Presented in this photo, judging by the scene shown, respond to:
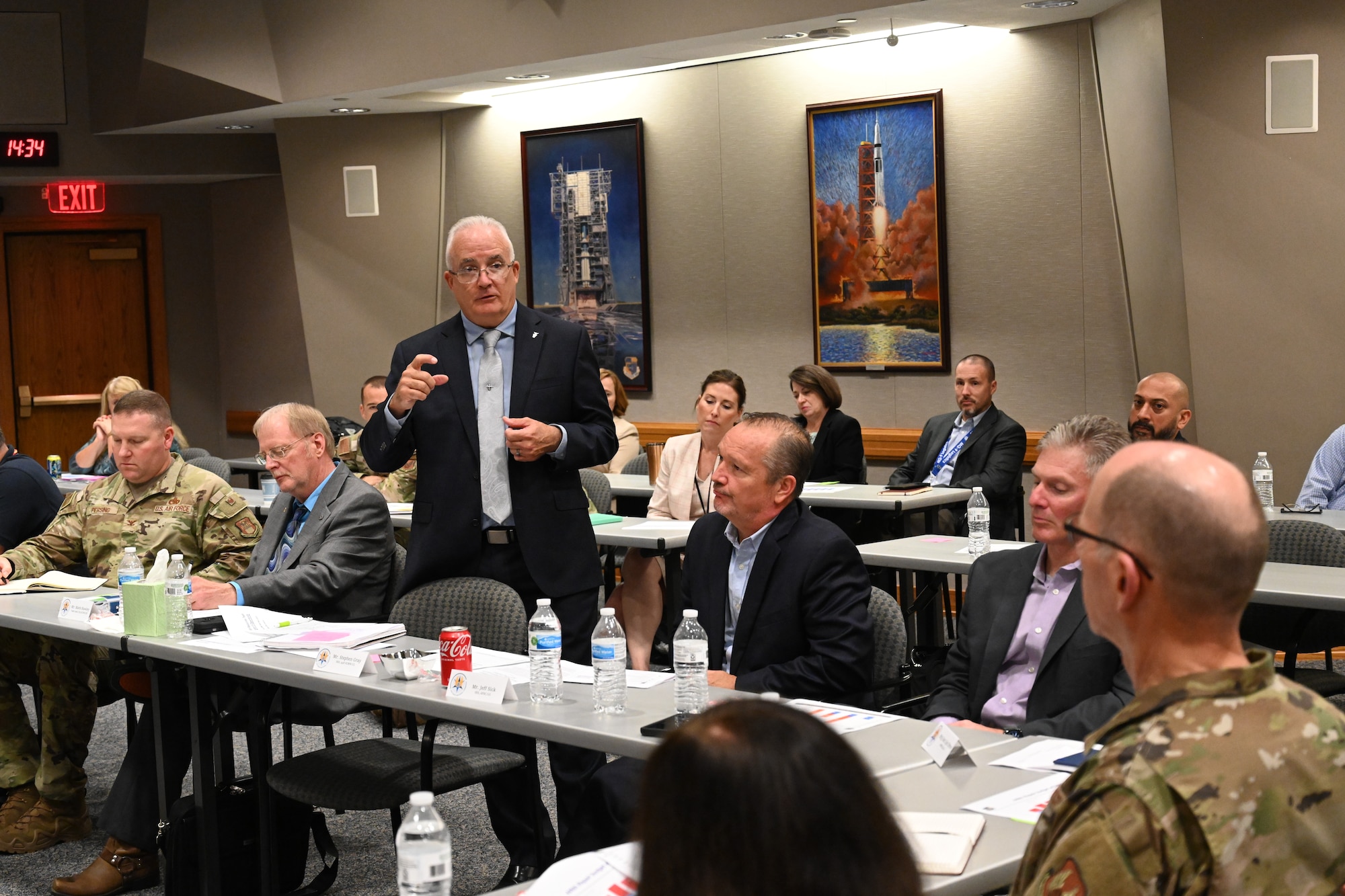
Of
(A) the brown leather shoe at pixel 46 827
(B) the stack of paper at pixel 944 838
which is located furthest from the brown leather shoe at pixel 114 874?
(B) the stack of paper at pixel 944 838

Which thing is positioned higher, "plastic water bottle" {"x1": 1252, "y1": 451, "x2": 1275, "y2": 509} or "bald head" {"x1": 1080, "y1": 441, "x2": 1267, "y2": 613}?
"bald head" {"x1": 1080, "y1": 441, "x2": 1267, "y2": 613}

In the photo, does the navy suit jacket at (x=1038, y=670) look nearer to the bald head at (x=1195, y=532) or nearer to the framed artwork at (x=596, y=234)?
the bald head at (x=1195, y=532)

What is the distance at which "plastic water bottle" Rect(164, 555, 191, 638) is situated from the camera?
11.9ft

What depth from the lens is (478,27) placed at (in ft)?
27.0

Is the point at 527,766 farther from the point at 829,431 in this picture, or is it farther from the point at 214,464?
the point at 214,464

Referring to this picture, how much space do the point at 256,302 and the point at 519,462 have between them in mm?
8755

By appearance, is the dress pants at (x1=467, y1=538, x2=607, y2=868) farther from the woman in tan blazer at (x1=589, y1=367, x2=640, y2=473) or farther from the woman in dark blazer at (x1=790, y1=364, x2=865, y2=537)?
the woman in tan blazer at (x1=589, y1=367, x2=640, y2=473)

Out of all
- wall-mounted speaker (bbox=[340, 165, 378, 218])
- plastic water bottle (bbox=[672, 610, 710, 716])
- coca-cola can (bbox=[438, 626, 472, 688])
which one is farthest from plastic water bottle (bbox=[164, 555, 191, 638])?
wall-mounted speaker (bbox=[340, 165, 378, 218])

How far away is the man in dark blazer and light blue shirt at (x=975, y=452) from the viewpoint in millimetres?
6844

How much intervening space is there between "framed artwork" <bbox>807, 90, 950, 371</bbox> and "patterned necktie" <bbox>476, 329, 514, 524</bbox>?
4653 mm

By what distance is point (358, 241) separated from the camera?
10266 millimetres

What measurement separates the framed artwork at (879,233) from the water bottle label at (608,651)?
18.5ft

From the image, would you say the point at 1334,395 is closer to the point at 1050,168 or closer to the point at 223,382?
the point at 1050,168

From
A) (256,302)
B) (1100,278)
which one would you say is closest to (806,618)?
(1100,278)
